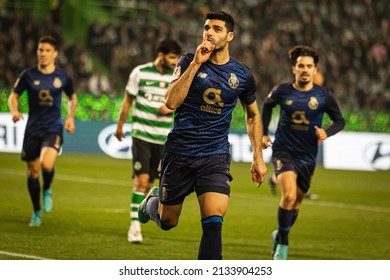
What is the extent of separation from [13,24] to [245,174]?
328 inches

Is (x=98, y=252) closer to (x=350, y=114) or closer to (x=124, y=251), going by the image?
(x=124, y=251)

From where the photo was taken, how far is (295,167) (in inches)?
388

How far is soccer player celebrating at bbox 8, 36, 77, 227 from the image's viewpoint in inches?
447

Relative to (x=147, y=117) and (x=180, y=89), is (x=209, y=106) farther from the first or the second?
(x=147, y=117)

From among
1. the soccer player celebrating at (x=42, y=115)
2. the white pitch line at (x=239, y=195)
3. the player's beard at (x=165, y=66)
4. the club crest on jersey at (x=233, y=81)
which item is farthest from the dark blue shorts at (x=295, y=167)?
the white pitch line at (x=239, y=195)

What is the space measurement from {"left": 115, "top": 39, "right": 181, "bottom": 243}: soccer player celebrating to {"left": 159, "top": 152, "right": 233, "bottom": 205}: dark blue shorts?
2819mm

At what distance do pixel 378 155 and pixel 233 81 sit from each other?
14509 mm

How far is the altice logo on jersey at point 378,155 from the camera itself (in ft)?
69.8

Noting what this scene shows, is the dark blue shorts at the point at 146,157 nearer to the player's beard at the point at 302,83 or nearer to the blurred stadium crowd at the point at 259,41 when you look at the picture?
the player's beard at the point at 302,83

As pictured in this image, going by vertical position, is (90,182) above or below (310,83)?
below

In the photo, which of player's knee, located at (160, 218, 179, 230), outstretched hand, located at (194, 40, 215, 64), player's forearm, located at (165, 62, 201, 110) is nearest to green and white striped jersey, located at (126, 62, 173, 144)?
player's knee, located at (160, 218, 179, 230)

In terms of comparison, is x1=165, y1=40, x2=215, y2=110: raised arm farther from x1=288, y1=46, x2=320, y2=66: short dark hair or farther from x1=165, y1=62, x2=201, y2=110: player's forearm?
x1=288, y1=46, x2=320, y2=66: short dark hair
